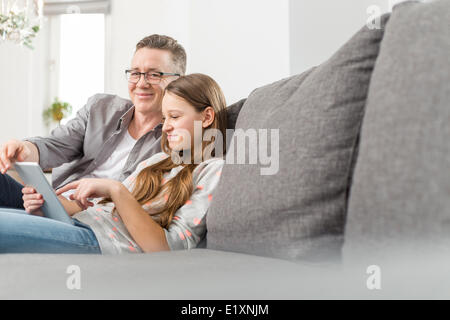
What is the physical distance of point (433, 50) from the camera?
65cm

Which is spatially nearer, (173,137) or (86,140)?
(173,137)

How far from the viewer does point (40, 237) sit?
0.89 meters

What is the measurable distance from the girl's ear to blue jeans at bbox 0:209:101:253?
0.44 meters

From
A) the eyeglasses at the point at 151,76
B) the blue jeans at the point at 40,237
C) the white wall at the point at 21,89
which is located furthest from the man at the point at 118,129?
the white wall at the point at 21,89

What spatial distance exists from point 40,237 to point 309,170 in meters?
0.54

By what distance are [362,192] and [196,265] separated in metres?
0.31

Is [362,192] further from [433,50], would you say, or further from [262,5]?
[262,5]

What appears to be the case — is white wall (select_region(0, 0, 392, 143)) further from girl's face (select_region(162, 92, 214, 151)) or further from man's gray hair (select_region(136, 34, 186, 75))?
girl's face (select_region(162, 92, 214, 151))

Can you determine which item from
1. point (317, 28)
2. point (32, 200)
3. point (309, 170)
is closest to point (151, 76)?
point (32, 200)

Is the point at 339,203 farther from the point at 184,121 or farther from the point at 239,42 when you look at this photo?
the point at 239,42

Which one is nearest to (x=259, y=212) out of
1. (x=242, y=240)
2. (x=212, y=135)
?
(x=242, y=240)

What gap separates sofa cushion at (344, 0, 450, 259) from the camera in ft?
1.98

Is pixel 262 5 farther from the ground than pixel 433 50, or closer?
farther from the ground

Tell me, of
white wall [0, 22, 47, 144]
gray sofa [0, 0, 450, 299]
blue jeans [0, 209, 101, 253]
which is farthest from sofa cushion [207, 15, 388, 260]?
white wall [0, 22, 47, 144]
